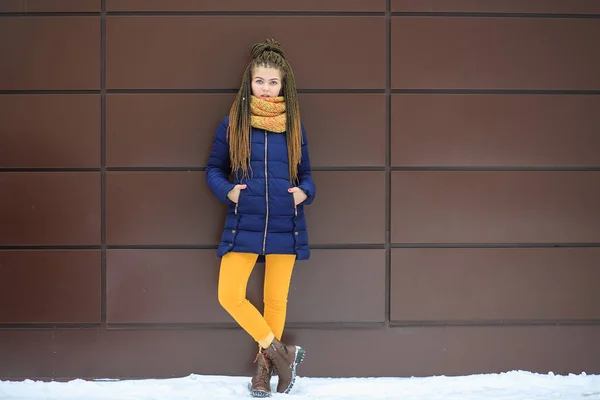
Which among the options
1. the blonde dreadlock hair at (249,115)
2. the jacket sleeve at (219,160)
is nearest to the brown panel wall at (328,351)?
the jacket sleeve at (219,160)

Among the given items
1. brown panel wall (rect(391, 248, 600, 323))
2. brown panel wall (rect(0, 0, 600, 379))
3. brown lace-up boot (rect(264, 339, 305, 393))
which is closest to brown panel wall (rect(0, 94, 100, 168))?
brown panel wall (rect(0, 0, 600, 379))

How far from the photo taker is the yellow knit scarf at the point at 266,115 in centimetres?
299

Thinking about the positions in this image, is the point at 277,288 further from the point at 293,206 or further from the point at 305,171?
the point at 305,171

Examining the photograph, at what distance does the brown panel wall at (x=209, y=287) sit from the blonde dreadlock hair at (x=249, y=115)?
1.90 ft

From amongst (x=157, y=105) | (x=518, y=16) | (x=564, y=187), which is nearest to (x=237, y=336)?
(x=157, y=105)

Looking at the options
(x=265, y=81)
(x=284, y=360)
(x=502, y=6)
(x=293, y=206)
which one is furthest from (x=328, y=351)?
(x=502, y=6)

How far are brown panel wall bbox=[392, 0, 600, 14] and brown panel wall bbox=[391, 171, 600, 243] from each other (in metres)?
0.90

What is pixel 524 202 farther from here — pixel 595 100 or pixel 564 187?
pixel 595 100

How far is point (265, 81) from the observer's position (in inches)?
120

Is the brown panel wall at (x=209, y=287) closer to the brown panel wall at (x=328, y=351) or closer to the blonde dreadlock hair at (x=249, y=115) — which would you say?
the brown panel wall at (x=328, y=351)

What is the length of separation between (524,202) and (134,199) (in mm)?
2158

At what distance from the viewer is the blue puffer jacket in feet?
9.75

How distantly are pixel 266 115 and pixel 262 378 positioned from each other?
1.34 meters

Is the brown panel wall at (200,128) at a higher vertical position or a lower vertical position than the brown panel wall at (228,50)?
lower
